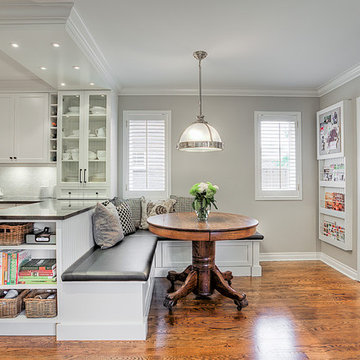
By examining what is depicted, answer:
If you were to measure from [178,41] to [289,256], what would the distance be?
339 cm

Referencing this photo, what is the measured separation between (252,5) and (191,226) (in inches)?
73.8

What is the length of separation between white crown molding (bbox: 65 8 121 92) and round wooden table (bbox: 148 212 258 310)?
183 centimetres

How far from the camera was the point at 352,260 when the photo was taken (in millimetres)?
3213

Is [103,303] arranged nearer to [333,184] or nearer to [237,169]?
[237,169]

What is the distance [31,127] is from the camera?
145 inches

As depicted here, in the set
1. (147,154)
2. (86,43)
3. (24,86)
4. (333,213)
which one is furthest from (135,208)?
(333,213)

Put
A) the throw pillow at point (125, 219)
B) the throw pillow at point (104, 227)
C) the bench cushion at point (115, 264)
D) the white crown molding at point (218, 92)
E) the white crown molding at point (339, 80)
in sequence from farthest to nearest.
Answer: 1. the white crown molding at point (218, 92)
2. the white crown molding at point (339, 80)
3. the throw pillow at point (125, 219)
4. the throw pillow at point (104, 227)
5. the bench cushion at point (115, 264)

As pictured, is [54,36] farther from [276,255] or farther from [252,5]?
[276,255]

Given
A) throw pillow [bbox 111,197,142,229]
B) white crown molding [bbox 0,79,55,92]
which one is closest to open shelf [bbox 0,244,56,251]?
throw pillow [bbox 111,197,142,229]

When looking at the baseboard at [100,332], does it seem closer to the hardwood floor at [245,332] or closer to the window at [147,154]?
the hardwood floor at [245,332]

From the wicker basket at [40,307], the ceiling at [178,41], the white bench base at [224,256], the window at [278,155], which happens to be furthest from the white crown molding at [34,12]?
the window at [278,155]

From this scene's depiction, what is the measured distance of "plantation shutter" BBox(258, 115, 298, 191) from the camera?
12.9ft

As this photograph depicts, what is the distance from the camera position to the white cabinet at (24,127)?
367cm

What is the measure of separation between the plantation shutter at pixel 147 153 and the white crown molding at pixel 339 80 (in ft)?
7.99
